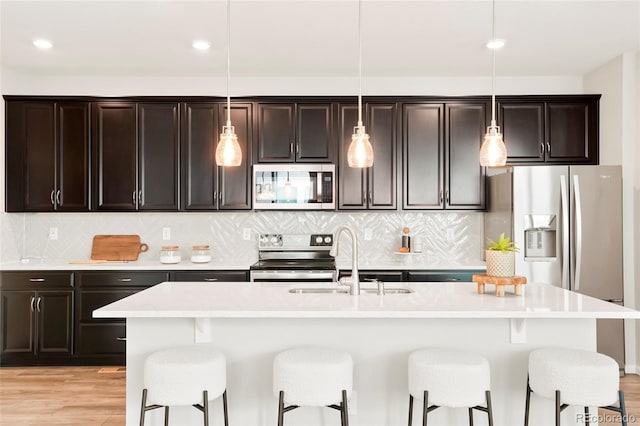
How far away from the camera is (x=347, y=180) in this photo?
187 inches

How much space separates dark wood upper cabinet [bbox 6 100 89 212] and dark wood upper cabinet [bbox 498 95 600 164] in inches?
158

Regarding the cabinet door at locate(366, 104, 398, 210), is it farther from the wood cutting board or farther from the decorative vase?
the wood cutting board

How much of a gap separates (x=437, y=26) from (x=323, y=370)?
8.59 feet

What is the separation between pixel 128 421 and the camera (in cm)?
273

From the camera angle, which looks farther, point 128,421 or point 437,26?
point 437,26

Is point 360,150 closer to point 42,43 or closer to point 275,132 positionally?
point 275,132

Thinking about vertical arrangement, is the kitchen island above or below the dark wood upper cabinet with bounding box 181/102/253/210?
below

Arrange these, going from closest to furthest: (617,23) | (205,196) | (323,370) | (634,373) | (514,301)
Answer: (323,370)
(514,301)
(617,23)
(634,373)
(205,196)

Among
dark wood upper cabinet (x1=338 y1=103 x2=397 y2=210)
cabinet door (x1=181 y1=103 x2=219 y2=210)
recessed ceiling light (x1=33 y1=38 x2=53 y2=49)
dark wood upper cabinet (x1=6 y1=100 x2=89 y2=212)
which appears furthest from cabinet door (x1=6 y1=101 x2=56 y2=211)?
dark wood upper cabinet (x1=338 y1=103 x2=397 y2=210)

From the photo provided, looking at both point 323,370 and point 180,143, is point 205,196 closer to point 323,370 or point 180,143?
point 180,143

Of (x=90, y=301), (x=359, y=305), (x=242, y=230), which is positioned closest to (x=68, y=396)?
(x=90, y=301)

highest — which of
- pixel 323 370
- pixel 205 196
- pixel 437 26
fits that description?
pixel 437 26

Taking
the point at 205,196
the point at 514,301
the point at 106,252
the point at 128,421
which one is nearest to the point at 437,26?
the point at 514,301

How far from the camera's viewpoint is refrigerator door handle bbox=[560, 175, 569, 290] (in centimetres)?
424
